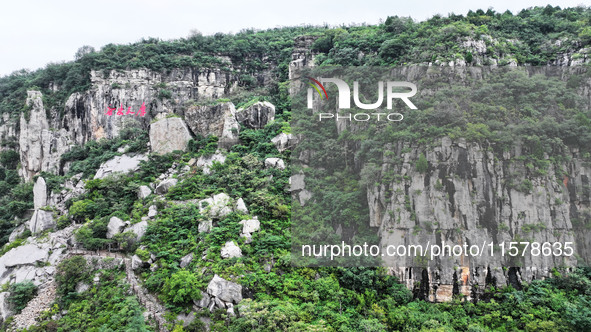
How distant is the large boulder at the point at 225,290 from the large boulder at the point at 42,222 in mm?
12320

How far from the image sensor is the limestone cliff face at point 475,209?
15.0 meters

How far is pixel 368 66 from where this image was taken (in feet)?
74.6

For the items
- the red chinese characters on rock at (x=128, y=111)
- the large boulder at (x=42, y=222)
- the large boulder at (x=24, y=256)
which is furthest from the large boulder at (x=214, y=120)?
the large boulder at (x=24, y=256)

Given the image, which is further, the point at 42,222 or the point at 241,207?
the point at 42,222

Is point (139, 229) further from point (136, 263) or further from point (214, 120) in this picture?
point (214, 120)

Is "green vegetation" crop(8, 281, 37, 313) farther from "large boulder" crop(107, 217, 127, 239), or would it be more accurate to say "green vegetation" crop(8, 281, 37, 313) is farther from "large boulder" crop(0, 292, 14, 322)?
"large boulder" crop(107, 217, 127, 239)

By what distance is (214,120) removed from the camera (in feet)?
78.6

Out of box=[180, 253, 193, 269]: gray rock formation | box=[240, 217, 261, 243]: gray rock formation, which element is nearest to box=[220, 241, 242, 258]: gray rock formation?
box=[240, 217, 261, 243]: gray rock formation

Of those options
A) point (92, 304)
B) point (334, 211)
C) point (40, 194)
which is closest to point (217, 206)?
point (334, 211)

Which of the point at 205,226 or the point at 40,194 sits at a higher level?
the point at 40,194

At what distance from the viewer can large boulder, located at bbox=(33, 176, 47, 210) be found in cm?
2323

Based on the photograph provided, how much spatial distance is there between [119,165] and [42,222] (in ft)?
19.1

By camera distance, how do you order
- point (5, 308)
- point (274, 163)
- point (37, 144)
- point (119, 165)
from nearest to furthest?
point (5, 308)
point (274, 163)
point (119, 165)
point (37, 144)

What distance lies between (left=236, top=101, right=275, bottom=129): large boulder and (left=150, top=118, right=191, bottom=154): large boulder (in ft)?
13.5
